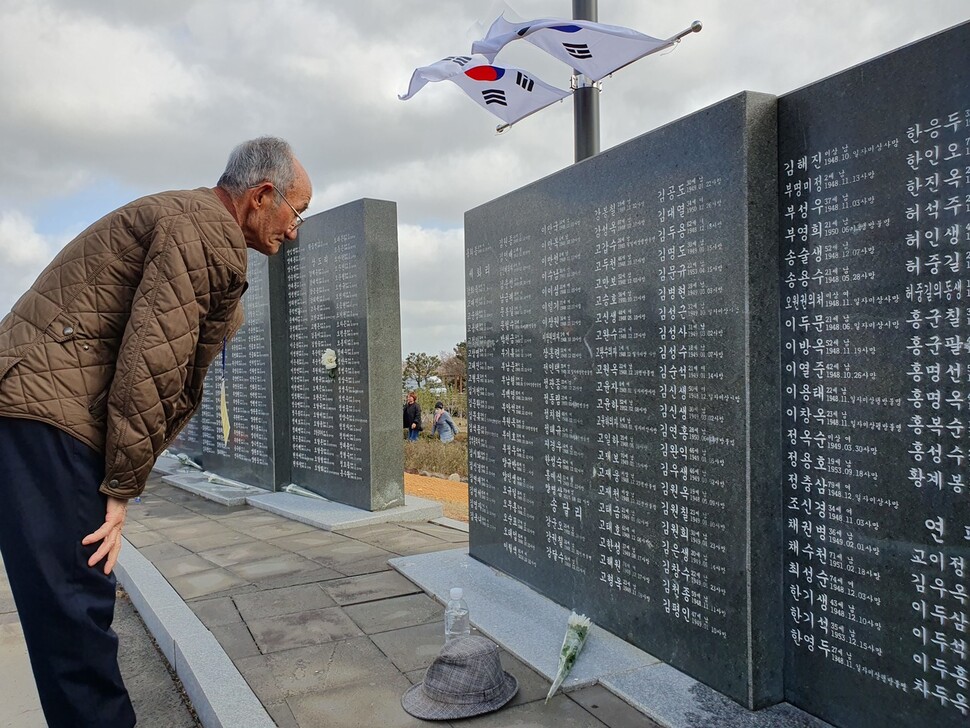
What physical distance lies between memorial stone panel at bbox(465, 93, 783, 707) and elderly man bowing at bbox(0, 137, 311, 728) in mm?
1914

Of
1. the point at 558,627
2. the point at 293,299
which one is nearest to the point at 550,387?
the point at 558,627

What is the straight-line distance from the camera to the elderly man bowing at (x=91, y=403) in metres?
2.17

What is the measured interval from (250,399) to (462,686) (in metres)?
6.55

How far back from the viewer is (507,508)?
4.89m

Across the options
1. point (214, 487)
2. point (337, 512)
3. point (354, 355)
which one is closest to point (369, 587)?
point (337, 512)

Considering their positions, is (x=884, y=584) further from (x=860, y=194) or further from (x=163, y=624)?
(x=163, y=624)

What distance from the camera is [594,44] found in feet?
22.7

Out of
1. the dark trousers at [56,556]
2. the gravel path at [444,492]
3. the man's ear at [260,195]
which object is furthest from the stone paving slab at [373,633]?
the gravel path at [444,492]

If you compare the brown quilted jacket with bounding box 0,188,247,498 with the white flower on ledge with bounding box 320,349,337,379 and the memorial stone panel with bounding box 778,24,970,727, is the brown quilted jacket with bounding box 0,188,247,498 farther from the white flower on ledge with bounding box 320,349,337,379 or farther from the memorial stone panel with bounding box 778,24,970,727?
the white flower on ledge with bounding box 320,349,337,379

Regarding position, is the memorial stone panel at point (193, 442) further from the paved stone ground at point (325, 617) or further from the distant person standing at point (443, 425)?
the distant person standing at point (443, 425)

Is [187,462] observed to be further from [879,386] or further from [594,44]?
[879,386]

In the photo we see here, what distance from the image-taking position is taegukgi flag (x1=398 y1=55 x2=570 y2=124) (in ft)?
28.3

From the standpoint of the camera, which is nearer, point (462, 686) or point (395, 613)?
point (462, 686)

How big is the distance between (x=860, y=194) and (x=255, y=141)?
7.06ft
